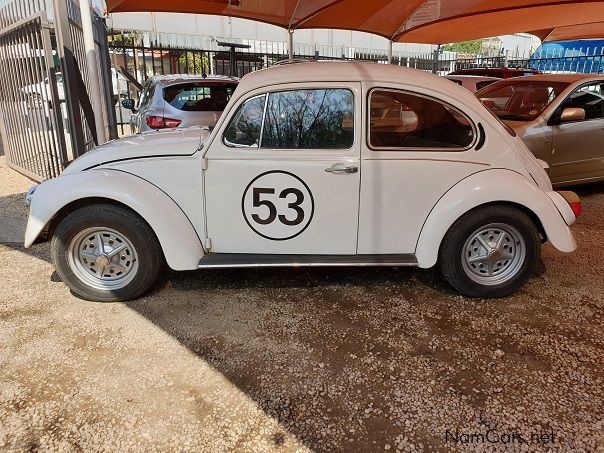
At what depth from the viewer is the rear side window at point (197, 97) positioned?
760cm

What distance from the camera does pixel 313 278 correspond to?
4.32m

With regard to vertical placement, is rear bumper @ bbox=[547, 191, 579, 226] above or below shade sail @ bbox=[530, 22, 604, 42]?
below

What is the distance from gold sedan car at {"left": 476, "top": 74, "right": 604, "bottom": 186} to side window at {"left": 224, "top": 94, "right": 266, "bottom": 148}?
13.5 feet

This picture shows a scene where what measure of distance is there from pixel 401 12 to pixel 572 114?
21.2 ft

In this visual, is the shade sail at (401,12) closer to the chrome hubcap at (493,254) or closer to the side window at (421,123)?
the side window at (421,123)

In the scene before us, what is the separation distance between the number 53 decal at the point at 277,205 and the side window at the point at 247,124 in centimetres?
30

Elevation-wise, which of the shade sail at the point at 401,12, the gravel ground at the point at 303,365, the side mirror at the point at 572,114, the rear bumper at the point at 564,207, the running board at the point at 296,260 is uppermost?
the shade sail at the point at 401,12

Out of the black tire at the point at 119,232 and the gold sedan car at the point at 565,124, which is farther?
the gold sedan car at the point at 565,124

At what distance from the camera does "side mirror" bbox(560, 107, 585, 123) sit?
6168mm

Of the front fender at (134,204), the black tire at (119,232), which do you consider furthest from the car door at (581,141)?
the black tire at (119,232)

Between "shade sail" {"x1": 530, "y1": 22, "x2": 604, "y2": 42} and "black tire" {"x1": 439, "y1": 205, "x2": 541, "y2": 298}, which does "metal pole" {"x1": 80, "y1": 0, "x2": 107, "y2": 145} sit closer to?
"black tire" {"x1": 439, "y1": 205, "x2": 541, "y2": 298}

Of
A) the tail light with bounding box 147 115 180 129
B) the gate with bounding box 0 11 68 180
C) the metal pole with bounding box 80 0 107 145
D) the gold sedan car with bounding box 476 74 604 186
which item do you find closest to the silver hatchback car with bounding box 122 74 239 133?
the tail light with bounding box 147 115 180 129

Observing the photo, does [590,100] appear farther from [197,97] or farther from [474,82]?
[197,97]

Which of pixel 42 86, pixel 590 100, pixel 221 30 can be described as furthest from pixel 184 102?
pixel 221 30
